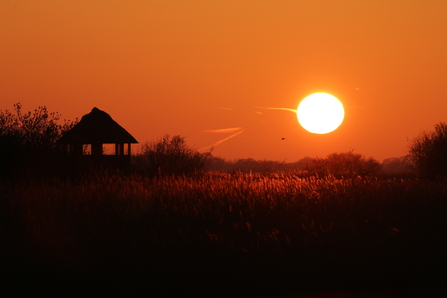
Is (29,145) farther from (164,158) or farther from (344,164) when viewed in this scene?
(344,164)

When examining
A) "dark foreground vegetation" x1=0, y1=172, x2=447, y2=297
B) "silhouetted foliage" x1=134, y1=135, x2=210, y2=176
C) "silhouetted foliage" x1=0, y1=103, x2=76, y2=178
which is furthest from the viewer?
"silhouetted foliage" x1=134, y1=135, x2=210, y2=176

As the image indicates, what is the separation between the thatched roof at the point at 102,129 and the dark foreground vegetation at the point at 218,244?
2669 centimetres

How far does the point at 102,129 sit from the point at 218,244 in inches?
1320

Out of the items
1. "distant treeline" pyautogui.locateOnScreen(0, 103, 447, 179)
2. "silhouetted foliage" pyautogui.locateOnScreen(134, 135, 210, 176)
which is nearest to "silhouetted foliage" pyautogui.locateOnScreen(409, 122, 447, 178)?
"distant treeline" pyautogui.locateOnScreen(0, 103, 447, 179)

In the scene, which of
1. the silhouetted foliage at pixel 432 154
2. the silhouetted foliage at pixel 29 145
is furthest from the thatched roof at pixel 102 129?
the silhouetted foliage at pixel 432 154

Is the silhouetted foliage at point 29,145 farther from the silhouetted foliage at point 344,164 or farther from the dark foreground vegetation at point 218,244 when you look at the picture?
the silhouetted foliage at point 344,164

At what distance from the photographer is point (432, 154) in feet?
140

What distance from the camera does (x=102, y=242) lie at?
9.03 m

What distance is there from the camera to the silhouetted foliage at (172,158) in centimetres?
3769

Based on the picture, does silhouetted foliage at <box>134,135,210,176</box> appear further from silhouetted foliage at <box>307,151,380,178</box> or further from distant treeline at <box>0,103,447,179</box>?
silhouetted foliage at <box>307,151,380,178</box>

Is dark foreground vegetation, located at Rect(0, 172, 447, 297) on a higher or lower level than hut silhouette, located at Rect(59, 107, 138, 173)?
lower

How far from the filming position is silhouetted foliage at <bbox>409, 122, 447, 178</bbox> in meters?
41.9

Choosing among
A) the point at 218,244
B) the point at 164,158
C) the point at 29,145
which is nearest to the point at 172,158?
the point at 164,158

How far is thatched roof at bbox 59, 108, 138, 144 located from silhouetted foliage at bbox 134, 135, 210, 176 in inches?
130
